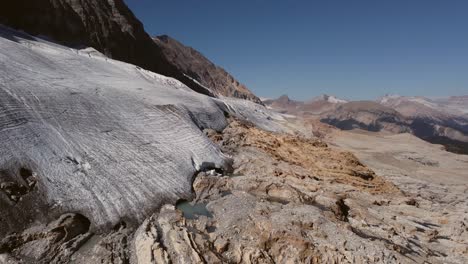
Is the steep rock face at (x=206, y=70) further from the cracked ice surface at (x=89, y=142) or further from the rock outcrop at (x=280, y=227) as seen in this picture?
the rock outcrop at (x=280, y=227)

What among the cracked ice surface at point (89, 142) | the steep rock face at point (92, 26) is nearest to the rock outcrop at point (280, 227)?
the cracked ice surface at point (89, 142)

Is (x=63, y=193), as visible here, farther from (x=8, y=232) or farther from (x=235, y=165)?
(x=235, y=165)

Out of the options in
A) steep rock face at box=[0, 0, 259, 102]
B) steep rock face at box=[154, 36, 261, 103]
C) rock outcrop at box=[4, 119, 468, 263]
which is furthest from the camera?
steep rock face at box=[154, 36, 261, 103]

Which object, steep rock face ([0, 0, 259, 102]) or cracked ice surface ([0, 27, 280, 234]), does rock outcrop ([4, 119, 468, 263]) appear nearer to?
cracked ice surface ([0, 27, 280, 234])

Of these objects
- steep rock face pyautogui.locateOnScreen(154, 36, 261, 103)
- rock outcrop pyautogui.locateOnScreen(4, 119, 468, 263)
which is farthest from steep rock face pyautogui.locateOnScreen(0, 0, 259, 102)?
steep rock face pyautogui.locateOnScreen(154, 36, 261, 103)

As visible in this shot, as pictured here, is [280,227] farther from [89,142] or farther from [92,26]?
[92,26]

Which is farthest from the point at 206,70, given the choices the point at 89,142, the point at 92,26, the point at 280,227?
the point at 280,227
